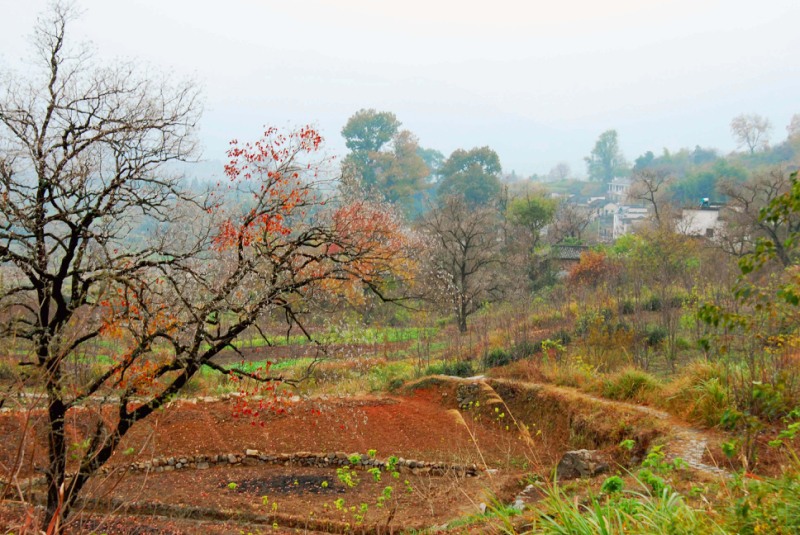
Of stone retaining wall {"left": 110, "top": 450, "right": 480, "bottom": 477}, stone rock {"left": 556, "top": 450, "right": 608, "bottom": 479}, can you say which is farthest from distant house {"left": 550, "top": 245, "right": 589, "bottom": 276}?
stone rock {"left": 556, "top": 450, "right": 608, "bottom": 479}

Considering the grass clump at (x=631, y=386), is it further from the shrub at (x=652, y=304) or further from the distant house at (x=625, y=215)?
the distant house at (x=625, y=215)

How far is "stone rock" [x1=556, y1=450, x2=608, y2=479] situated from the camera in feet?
25.1

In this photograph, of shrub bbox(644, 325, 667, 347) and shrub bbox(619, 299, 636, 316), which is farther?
shrub bbox(619, 299, 636, 316)

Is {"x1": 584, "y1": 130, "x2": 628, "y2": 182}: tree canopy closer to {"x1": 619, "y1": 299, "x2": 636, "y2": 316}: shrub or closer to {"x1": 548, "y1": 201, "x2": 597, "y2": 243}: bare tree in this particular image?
{"x1": 548, "y1": 201, "x2": 597, "y2": 243}: bare tree

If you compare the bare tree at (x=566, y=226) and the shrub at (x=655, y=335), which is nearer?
the shrub at (x=655, y=335)

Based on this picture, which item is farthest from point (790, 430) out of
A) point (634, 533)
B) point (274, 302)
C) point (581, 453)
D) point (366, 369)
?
point (366, 369)

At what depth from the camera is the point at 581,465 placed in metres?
7.71

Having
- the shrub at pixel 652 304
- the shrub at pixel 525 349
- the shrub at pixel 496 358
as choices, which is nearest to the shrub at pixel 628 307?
the shrub at pixel 652 304

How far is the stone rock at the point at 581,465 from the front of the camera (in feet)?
25.1

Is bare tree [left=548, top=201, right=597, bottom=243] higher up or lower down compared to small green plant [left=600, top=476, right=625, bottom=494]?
higher up

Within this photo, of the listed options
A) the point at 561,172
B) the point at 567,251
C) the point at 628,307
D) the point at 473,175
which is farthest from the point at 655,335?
the point at 561,172

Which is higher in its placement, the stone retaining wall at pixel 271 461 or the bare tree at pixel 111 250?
the bare tree at pixel 111 250

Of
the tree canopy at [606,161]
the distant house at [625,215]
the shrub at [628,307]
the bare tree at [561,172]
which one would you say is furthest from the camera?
the bare tree at [561,172]

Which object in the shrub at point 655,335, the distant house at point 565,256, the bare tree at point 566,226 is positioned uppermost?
the bare tree at point 566,226
